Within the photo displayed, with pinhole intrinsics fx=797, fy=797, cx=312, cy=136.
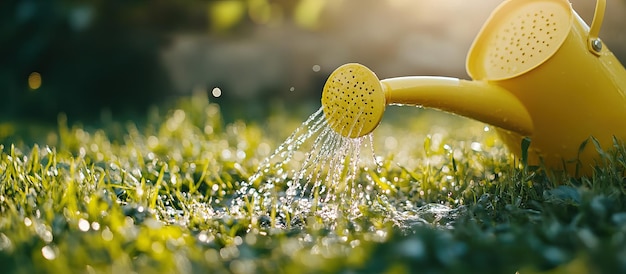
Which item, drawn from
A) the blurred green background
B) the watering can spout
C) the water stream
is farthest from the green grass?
the blurred green background

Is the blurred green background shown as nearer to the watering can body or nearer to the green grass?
the green grass

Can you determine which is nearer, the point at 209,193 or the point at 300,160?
the point at 209,193

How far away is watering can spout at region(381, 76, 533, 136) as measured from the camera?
89.0 inches

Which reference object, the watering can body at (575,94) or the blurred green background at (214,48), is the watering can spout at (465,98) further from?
the blurred green background at (214,48)

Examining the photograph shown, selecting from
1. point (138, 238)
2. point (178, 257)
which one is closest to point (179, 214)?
point (138, 238)

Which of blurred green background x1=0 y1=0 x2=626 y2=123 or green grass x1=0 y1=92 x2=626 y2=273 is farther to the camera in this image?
blurred green background x1=0 y1=0 x2=626 y2=123

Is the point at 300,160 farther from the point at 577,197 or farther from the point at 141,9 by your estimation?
the point at 141,9

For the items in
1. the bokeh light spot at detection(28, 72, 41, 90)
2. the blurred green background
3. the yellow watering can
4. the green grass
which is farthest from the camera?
the blurred green background

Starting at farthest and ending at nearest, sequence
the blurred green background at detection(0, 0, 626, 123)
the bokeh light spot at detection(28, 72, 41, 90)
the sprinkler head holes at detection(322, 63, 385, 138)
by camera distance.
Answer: the blurred green background at detection(0, 0, 626, 123) → the bokeh light spot at detection(28, 72, 41, 90) → the sprinkler head holes at detection(322, 63, 385, 138)

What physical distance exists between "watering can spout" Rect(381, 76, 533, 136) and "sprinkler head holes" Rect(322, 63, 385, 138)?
0.06 metres

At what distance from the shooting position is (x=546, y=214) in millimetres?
1910

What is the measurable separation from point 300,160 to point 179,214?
44.9 inches

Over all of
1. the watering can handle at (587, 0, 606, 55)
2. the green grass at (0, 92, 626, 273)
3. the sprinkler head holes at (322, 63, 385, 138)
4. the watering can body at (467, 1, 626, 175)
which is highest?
the watering can handle at (587, 0, 606, 55)

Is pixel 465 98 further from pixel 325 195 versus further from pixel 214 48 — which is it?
pixel 214 48
